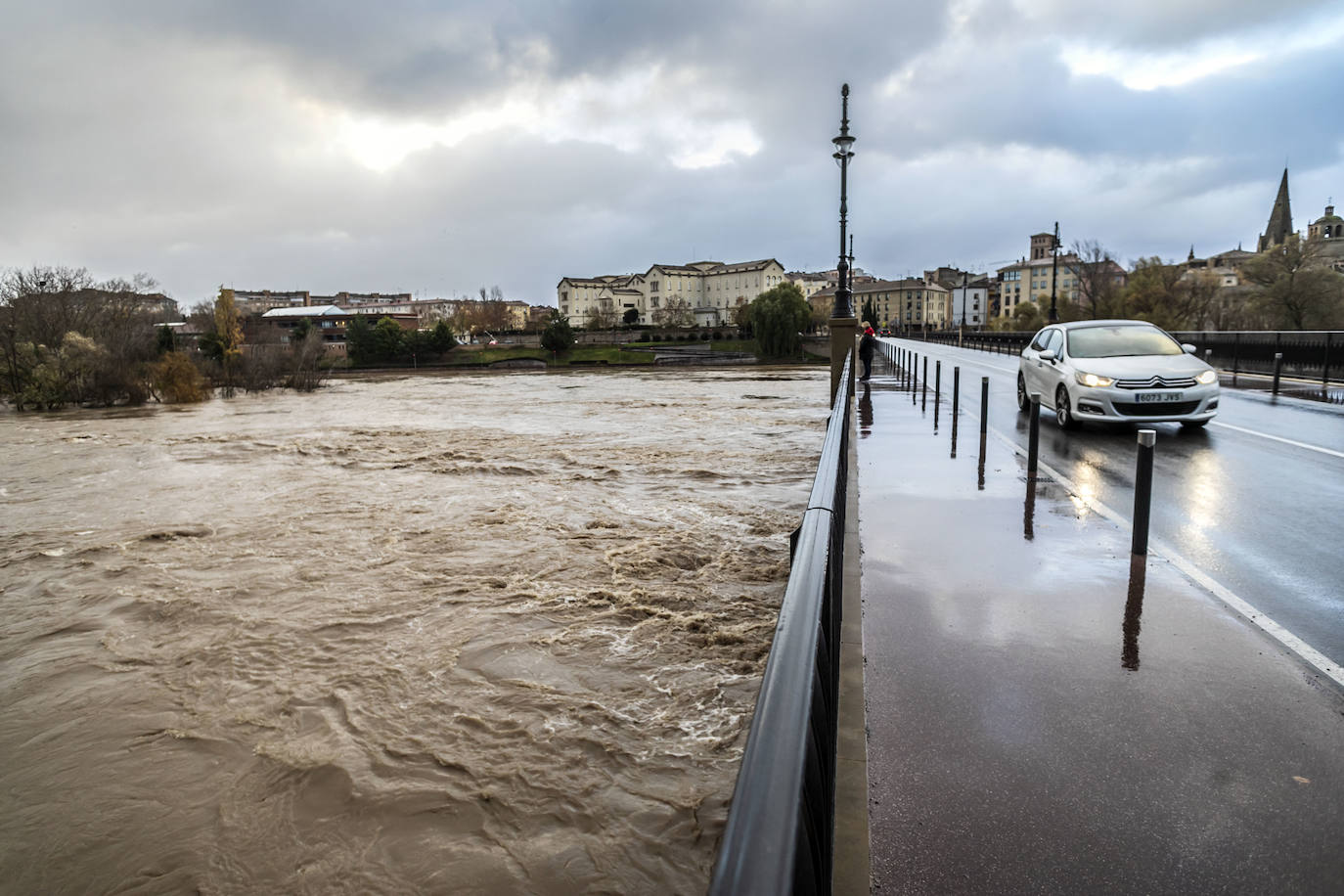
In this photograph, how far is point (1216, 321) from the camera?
65125 mm

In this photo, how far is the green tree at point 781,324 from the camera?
7962 centimetres

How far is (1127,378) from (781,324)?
6867 centimetres

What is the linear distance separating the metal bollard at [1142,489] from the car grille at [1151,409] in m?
6.77

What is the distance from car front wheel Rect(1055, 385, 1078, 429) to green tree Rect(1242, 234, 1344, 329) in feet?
132

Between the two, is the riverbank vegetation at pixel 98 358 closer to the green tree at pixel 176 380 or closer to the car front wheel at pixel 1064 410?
the green tree at pixel 176 380

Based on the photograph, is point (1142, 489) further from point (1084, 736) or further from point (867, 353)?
point (867, 353)

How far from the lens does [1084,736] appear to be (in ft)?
11.6

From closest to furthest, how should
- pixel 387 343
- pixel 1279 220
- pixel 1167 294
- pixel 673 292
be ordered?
pixel 1167 294 < pixel 387 343 < pixel 1279 220 < pixel 673 292

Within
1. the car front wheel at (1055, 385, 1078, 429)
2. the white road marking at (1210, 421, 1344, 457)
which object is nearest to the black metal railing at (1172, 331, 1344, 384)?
the white road marking at (1210, 421, 1344, 457)

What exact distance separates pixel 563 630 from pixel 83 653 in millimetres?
4580

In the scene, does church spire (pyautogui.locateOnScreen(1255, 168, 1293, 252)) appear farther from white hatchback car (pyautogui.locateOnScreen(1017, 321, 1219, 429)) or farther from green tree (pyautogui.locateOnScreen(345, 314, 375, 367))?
white hatchback car (pyautogui.locateOnScreen(1017, 321, 1219, 429))

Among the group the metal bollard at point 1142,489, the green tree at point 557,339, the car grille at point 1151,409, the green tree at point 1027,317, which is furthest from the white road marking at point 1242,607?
the green tree at point 557,339

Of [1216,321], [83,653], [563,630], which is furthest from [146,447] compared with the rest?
[1216,321]

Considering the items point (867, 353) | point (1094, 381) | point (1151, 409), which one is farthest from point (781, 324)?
point (1151, 409)
